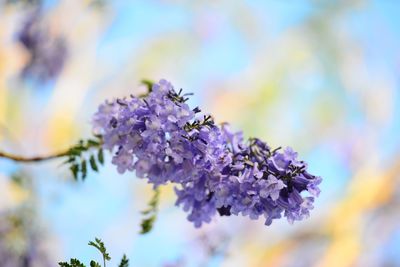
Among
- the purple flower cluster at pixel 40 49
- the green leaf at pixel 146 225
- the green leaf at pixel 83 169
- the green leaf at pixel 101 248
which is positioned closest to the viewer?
the green leaf at pixel 101 248

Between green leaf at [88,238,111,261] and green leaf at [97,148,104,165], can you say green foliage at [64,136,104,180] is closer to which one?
green leaf at [97,148,104,165]

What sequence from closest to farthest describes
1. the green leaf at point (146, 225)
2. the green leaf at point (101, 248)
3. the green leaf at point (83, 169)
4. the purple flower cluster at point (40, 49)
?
the green leaf at point (101, 248) → the green leaf at point (83, 169) → the green leaf at point (146, 225) → the purple flower cluster at point (40, 49)

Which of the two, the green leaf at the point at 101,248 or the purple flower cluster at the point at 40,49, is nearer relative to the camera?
the green leaf at the point at 101,248

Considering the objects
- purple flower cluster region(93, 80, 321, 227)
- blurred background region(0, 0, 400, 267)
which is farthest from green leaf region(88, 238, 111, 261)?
blurred background region(0, 0, 400, 267)

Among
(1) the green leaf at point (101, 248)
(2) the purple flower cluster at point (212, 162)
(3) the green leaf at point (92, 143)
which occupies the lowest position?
(1) the green leaf at point (101, 248)

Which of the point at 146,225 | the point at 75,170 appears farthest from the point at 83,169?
the point at 146,225

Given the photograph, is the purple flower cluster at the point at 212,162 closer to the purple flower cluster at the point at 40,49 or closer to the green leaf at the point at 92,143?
the green leaf at the point at 92,143

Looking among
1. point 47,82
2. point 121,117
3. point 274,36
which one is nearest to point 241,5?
point 274,36

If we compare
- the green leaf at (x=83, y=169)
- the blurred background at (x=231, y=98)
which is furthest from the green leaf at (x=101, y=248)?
the blurred background at (x=231, y=98)

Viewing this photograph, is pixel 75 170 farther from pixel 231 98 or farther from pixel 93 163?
pixel 231 98
